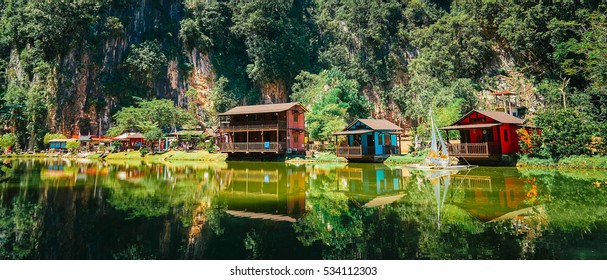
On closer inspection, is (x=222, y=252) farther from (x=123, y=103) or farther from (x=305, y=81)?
(x=123, y=103)

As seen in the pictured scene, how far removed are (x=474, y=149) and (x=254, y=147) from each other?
2236 centimetres

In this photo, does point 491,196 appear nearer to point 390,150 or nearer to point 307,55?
point 390,150

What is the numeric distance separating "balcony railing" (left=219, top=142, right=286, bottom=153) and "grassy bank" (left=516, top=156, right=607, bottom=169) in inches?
884

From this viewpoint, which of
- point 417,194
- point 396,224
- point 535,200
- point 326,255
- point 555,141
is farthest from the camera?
point 555,141

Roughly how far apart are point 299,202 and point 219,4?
55.9 meters

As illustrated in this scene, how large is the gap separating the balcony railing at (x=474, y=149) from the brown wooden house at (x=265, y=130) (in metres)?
16.9

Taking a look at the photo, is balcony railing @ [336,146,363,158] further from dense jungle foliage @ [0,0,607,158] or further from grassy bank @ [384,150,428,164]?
dense jungle foliage @ [0,0,607,158]

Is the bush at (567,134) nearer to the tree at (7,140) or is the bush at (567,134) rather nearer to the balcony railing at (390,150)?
the balcony railing at (390,150)

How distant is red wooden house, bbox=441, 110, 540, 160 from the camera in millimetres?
25438

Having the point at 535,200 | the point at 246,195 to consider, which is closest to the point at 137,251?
the point at 246,195

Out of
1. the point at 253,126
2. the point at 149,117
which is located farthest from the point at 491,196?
the point at 149,117

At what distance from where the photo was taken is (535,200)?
1103 centimetres

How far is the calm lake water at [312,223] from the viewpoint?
21.4 feet

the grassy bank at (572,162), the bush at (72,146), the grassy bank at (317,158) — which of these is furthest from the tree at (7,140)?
the grassy bank at (572,162)
